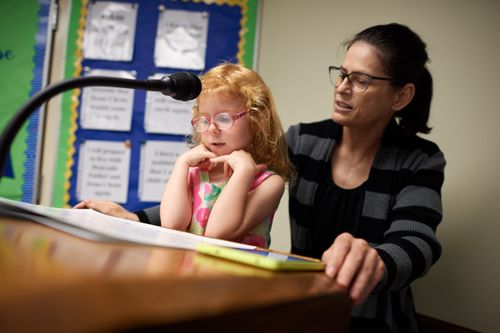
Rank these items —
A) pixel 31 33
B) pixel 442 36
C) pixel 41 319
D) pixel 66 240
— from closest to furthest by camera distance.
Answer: pixel 41 319, pixel 66 240, pixel 442 36, pixel 31 33

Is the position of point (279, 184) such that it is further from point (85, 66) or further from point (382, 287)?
point (85, 66)

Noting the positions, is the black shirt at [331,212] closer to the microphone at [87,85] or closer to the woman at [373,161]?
the woman at [373,161]

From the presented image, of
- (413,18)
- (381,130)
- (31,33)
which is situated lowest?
(381,130)

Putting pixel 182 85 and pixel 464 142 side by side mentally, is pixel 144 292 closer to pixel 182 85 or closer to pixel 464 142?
pixel 182 85

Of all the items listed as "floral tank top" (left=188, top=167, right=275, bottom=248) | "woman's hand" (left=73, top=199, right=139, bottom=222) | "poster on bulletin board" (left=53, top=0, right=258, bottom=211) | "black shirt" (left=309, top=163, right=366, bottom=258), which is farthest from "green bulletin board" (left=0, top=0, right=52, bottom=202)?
"black shirt" (left=309, top=163, right=366, bottom=258)

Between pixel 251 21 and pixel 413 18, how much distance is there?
62 cm

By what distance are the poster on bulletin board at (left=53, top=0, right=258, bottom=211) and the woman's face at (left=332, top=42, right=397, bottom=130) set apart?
0.61 meters

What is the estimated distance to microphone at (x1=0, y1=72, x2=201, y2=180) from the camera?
51cm

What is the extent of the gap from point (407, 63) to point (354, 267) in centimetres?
88

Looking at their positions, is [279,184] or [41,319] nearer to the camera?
[41,319]

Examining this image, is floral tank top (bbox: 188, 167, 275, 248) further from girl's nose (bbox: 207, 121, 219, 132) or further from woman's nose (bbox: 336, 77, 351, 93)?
woman's nose (bbox: 336, 77, 351, 93)

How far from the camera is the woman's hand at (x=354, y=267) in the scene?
0.49 meters

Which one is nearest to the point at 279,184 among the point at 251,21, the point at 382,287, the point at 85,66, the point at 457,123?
the point at 382,287

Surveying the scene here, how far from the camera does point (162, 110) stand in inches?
69.2
